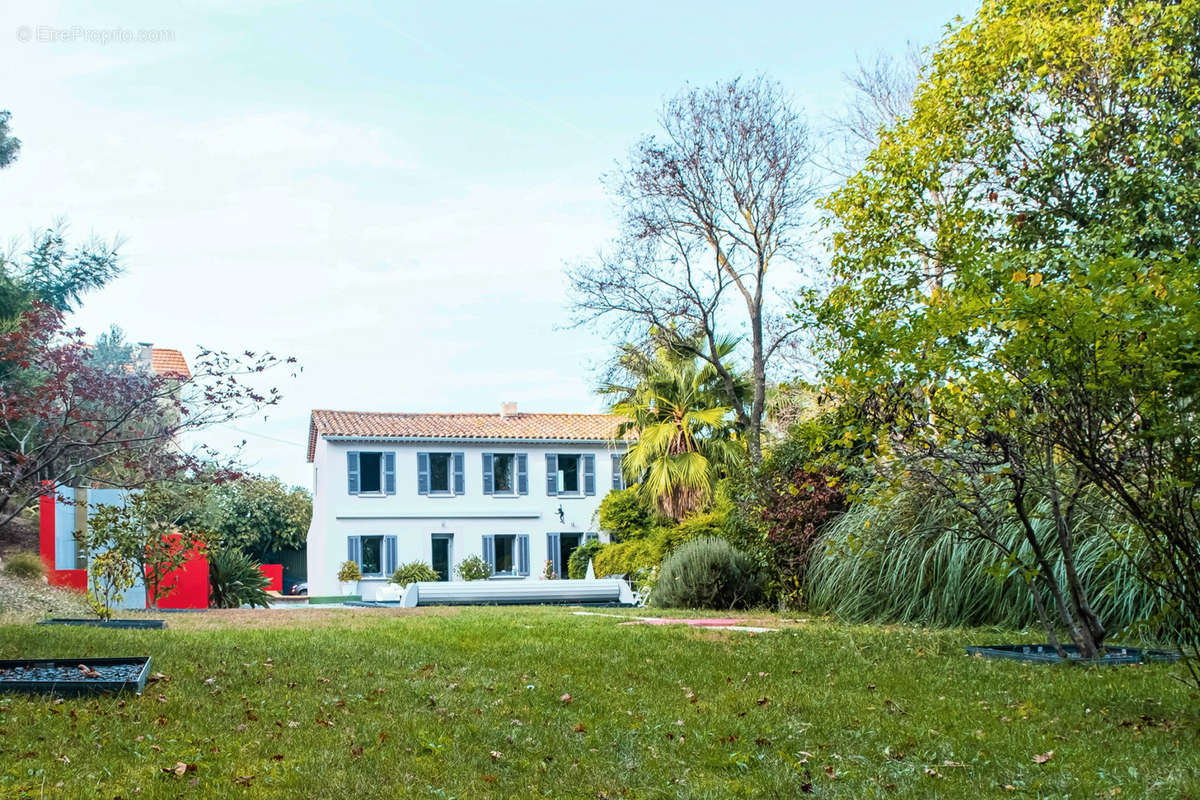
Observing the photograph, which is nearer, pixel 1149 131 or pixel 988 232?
pixel 1149 131

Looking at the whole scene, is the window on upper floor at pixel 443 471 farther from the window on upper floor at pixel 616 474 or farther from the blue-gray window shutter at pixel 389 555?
the window on upper floor at pixel 616 474

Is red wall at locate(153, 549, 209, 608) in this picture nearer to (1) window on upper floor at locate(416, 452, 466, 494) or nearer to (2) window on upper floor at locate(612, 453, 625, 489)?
(1) window on upper floor at locate(416, 452, 466, 494)

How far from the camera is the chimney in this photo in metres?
33.8

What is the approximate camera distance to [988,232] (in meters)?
14.1

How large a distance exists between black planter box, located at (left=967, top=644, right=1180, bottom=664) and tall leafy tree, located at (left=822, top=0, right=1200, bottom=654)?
151 mm

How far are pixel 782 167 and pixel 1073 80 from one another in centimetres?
712

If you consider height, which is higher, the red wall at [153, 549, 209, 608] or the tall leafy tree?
the tall leafy tree

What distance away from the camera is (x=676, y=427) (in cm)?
2155

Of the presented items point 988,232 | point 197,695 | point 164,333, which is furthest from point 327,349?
point 197,695

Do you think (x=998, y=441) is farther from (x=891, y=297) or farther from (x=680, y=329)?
(x=680, y=329)

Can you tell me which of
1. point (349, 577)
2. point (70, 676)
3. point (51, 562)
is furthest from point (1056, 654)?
point (349, 577)

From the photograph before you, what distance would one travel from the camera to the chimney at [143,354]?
111 feet

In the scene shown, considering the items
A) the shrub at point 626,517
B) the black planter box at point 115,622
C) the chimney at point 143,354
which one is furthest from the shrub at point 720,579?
the chimney at point 143,354

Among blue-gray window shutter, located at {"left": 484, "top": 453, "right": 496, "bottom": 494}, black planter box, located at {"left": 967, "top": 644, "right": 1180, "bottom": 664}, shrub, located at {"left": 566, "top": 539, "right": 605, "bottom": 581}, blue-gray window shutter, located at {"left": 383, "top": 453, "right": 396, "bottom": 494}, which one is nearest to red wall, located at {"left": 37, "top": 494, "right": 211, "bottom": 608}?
black planter box, located at {"left": 967, "top": 644, "right": 1180, "bottom": 664}
